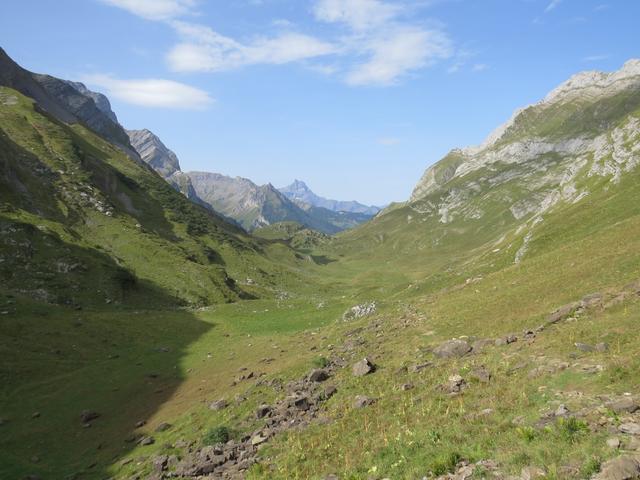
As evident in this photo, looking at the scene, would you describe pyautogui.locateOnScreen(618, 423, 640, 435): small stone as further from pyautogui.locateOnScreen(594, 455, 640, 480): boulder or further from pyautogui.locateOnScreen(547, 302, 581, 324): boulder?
pyautogui.locateOnScreen(547, 302, 581, 324): boulder

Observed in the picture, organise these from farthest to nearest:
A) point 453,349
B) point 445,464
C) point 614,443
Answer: point 453,349, point 445,464, point 614,443

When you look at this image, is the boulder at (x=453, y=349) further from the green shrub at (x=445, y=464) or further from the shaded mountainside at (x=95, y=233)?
the shaded mountainside at (x=95, y=233)

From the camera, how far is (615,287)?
89.9ft

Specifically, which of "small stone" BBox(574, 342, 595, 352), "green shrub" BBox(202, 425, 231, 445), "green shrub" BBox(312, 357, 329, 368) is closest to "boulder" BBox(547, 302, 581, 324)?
"small stone" BBox(574, 342, 595, 352)

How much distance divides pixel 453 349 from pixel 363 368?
5.52 meters

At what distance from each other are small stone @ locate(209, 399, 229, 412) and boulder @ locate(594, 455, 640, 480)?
21.9m

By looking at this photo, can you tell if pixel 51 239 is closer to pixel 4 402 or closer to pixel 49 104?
pixel 4 402

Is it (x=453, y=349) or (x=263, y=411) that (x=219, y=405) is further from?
(x=453, y=349)

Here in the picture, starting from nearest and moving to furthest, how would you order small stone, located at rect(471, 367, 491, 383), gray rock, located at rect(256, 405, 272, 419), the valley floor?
the valley floor, small stone, located at rect(471, 367, 491, 383), gray rock, located at rect(256, 405, 272, 419)

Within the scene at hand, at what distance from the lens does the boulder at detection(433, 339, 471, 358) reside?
25.6m

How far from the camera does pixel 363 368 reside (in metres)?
27.2

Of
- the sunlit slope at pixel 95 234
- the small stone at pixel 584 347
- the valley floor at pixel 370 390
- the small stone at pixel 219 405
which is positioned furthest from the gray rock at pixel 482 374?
the sunlit slope at pixel 95 234

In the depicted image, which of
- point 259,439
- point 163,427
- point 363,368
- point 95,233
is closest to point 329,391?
point 363,368

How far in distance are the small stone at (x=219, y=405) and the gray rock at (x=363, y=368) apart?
27.7 feet
